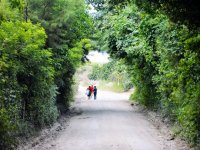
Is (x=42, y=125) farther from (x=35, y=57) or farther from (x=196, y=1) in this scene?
(x=196, y=1)

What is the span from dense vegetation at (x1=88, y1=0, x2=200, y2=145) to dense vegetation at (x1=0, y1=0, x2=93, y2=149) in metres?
2.77

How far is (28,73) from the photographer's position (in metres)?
15.4

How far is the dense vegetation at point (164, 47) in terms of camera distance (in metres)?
11.6

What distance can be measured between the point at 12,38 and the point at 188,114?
21.6 feet

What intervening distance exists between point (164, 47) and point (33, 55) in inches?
228

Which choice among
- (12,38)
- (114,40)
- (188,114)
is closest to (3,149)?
(12,38)

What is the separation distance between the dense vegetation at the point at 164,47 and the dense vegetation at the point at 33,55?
277 centimetres

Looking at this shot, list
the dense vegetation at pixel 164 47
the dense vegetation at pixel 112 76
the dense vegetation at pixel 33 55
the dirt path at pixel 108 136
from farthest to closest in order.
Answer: the dense vegetation at pixel 112 76 < the dirt path at pixel 108 136 < the dense vegetation at pixel 33 55 < the dense vegetation at pixel 164 47

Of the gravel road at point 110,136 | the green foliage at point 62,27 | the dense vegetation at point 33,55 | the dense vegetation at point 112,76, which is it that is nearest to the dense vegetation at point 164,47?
the gravel road at point 110,136

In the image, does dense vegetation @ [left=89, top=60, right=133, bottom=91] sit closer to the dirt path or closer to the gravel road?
the gravel road

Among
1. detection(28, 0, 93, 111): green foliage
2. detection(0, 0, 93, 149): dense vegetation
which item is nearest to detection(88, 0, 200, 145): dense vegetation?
detection(28, 0, 93, 111): green foliage

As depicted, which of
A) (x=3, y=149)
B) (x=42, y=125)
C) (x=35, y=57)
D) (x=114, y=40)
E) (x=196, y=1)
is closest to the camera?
(x=196, y=1)

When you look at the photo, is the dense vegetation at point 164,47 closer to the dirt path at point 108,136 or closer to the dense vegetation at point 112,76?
the dirt path at point 108,136

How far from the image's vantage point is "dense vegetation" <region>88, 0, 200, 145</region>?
11.6m
